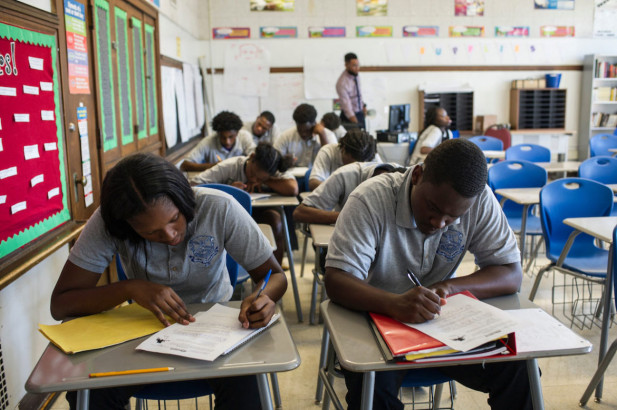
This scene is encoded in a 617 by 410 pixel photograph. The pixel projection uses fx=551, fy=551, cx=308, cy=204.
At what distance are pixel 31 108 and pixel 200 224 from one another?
1073 mm

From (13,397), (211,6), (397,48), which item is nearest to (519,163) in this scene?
(13,397)

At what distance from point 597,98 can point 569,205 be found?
662cm

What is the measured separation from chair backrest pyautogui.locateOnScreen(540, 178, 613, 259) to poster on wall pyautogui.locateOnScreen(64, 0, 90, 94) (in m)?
2.50

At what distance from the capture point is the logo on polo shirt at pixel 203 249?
5.19 feet

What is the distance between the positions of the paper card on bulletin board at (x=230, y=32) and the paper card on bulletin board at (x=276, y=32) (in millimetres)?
206

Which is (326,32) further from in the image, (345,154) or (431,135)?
(345,154)

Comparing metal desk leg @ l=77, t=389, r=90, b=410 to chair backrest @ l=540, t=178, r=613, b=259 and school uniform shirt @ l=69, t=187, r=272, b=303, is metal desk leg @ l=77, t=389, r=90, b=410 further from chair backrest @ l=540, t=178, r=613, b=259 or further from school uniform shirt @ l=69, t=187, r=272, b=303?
chair backrest @ l=540, t=178, r=613, b=259

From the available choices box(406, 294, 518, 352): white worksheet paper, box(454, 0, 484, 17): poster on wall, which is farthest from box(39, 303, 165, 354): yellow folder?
box(454, 0, 484, 17): poster on wall

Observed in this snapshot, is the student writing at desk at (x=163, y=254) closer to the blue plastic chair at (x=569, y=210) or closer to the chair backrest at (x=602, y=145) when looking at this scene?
the blue plastic chair at (x=569, y=210)

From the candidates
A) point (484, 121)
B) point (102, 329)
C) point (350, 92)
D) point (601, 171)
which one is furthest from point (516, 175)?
point (484, 121)

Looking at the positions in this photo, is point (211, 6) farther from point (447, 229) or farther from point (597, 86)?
point (447, 229)

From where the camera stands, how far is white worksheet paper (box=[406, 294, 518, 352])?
1.20m

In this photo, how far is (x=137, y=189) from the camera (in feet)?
4.52

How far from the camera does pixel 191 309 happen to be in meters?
1.47
